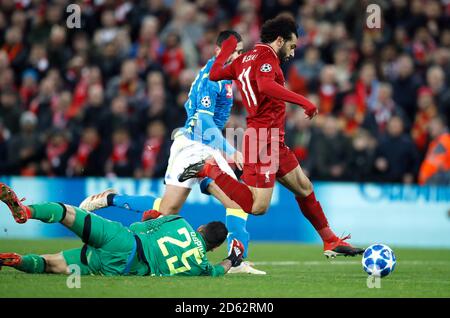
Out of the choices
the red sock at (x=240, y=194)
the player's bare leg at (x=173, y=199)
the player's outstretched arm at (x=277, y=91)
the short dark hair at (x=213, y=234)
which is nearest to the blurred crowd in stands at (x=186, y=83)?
the player's bare leg at (x=173, y=199)

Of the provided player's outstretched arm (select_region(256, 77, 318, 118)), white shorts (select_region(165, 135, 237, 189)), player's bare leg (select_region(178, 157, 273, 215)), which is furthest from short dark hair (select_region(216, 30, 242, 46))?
player's bare leg (select_region(178, 157, 273, 215))

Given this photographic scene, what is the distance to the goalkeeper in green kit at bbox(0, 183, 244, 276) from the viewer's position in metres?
7.97

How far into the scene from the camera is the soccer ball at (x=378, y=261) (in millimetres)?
8914

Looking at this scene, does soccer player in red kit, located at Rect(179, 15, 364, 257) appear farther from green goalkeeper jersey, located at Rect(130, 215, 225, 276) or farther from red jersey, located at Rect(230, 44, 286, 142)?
green goalkeeper jersey, located at Rect(130, 215, 225, 276)

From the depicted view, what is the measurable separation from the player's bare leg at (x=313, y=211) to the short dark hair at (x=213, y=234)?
116 cm

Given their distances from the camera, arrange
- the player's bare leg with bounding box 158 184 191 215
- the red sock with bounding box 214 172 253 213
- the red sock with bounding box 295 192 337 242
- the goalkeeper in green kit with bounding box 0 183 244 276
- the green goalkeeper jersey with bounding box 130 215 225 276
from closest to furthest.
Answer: the goalkeeper in green kit with bounding box 0 183 244 276 < the green goalkeeper jersey with bounding box 130 215 225 276 < the red sock with bounding box 214 172 253 213 < the red sock with bounding box 295 192 337 242 < the player's bare leg with bounding box 158 184 191 215

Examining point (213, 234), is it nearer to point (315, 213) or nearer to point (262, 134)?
point (262, 134)

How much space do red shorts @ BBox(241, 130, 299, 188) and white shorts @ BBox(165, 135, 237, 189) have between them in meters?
0.62

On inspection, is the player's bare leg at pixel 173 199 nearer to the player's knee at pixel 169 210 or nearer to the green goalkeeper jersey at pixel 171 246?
the player's knee at pixel 169 210

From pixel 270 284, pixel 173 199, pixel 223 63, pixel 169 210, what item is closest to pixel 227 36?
pixel 223 63

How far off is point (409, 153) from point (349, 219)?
1.58 meters

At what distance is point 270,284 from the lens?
820 centimetres

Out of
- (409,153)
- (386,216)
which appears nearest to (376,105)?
(409,153)

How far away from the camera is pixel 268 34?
9305 mm
